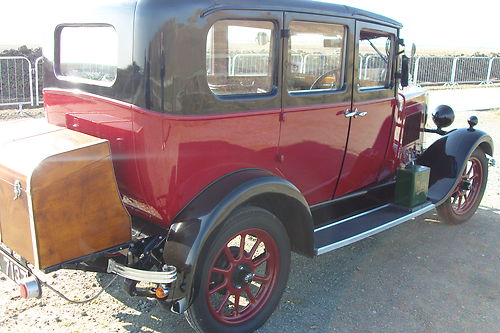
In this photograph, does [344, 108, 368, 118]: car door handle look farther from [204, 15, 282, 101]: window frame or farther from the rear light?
the rear light

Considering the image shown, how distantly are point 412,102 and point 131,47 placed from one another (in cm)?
299

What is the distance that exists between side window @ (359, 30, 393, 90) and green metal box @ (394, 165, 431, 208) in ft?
2.51

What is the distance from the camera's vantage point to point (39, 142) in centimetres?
259

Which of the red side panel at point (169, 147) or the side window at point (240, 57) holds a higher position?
the side window at point (240, 57)

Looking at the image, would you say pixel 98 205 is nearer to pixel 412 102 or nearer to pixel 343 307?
pixel 343 307

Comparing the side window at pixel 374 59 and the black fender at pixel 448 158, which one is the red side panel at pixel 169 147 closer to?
the side window at pixel 374 59

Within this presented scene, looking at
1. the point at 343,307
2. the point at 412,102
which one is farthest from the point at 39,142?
the point at 412,102

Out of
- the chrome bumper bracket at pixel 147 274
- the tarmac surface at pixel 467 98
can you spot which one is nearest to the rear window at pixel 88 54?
the chrome bumper bracket at pixel 147 274

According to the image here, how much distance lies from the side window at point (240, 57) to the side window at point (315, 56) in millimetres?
177

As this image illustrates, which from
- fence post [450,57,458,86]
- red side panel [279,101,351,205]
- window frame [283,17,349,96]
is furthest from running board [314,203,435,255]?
fence post [450,57,458,86]

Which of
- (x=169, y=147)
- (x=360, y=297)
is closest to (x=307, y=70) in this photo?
(x=169, y=147)

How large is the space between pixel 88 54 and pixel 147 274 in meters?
1.51

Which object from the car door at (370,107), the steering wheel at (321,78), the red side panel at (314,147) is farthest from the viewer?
the car door at (370,107)

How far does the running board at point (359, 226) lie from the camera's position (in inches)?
125
